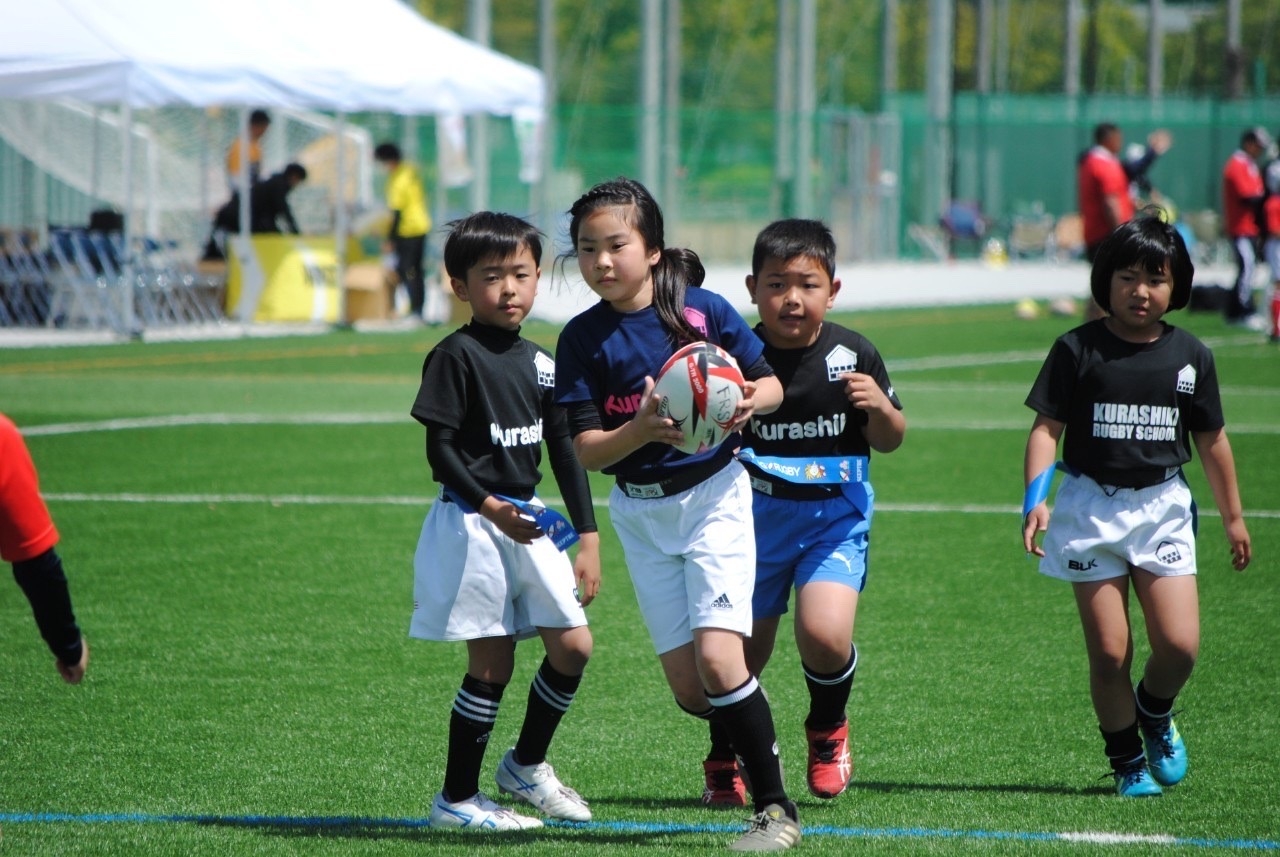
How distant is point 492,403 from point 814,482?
3.18 ft

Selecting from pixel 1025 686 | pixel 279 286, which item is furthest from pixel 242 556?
pixel 279 286

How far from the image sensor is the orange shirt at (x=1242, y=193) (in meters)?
20.3

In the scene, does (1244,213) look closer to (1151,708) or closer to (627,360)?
(1151,708)

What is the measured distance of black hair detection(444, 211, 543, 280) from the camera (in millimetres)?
4602

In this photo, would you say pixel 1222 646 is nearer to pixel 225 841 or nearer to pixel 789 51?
pixel 225 841

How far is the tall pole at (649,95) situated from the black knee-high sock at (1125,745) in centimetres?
2797

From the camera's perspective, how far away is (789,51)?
3978cm

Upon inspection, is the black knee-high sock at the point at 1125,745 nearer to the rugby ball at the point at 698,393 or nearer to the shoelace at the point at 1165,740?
the shoelace at the point at 1165,740

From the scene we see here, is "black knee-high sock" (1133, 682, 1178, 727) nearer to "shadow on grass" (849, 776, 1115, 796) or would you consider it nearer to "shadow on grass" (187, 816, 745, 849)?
"shadow on grass" (849, 776, 1115, 796)

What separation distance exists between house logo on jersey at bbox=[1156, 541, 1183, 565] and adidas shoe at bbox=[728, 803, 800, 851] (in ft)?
4.36

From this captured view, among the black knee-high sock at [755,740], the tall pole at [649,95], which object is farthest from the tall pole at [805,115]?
the black knee-high sock at [755,740]

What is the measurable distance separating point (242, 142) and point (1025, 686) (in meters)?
16.9

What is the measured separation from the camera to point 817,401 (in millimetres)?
4906

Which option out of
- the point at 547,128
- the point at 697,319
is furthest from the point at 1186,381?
the point at 547,128
